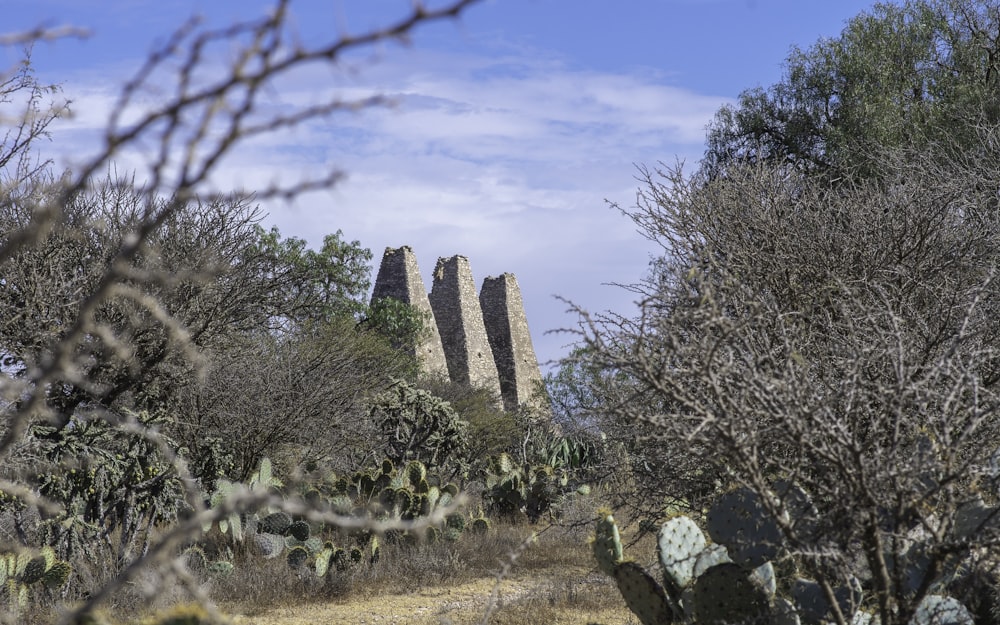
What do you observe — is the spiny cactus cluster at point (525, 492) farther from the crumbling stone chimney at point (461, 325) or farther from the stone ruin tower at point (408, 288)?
the crumbling stone chimney at point (461, 325)

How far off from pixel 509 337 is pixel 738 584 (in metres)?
32.6

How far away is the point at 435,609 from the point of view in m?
7.46

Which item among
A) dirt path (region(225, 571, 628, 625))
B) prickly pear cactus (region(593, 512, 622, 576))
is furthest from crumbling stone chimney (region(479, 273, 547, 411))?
prickly pear cactus (region(593, 512, 622, 576))

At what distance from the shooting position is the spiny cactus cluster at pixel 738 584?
3.60m

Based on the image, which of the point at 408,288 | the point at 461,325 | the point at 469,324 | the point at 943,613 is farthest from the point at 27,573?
the point at 469,324

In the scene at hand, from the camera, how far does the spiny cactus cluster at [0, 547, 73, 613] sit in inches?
257

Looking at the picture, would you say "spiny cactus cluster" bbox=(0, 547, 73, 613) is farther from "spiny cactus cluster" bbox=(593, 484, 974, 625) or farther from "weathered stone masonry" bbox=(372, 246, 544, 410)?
"weathered stone masonry" bbox=(372, 246, 544, 410)

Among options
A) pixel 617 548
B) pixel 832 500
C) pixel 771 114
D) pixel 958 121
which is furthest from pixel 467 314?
pixel 832 500

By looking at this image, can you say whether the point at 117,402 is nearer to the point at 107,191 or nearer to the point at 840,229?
the point at 107,191

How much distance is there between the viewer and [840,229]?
8164mm

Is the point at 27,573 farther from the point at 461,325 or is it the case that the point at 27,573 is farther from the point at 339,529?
the point at 461,325

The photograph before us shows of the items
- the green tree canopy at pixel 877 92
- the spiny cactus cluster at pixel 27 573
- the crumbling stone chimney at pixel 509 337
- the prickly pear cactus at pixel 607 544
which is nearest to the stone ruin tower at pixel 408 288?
the crumbling stone chimney at pixel 509 337

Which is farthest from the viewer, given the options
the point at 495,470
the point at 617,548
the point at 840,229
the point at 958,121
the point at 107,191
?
the point at 958,121

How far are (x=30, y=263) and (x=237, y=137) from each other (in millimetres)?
8903
